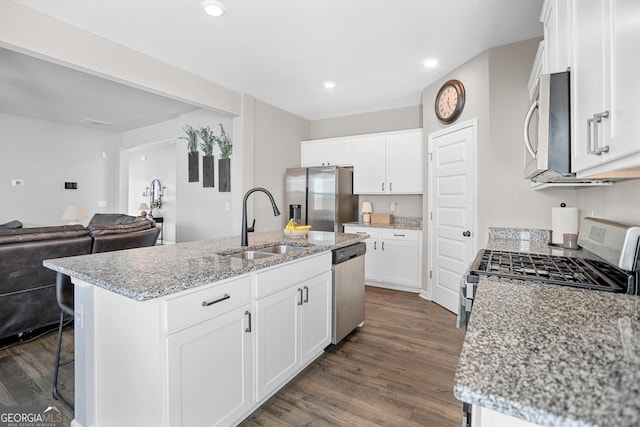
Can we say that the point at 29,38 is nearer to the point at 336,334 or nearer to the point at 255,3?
the point at 255,3

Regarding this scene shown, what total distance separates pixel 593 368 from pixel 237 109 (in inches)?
169

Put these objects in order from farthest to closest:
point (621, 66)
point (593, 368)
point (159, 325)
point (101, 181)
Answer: point (101, 181) → point (159, 325) → point (621, 66) → point (593, 368)

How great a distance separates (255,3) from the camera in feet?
7.66

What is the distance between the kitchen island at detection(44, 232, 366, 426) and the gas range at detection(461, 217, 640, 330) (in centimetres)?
109

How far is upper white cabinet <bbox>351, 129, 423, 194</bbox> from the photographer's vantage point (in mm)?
4367

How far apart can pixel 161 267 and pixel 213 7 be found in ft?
6.35

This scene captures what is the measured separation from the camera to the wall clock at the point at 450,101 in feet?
11.1

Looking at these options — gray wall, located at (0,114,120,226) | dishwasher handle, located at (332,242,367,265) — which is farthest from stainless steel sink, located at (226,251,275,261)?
gray wall, located at (0,114,120,226)

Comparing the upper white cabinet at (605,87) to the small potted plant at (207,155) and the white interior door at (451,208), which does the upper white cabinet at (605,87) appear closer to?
the white interior door at (451,208)

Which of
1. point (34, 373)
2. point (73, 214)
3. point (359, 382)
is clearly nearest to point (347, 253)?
point (359, 382)

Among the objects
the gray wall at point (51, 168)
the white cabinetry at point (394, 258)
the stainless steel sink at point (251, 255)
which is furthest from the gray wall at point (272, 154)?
the gray wall at point (51, 168)

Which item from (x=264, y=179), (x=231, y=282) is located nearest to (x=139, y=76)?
(x=264, y=179)

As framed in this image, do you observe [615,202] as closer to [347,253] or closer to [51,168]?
[347,253]

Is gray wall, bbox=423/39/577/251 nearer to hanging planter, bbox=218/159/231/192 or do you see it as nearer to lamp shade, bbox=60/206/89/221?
hanging planter, bbox=218/159/231/192
